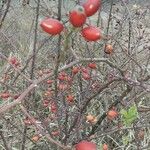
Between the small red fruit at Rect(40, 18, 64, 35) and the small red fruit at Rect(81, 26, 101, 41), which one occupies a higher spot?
the small red fruit at Rect(40, 18, 64, 35)

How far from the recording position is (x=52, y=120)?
398 cm

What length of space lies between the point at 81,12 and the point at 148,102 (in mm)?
3722

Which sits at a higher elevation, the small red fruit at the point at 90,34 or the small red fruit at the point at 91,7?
the small red fruit at the point at 91,7

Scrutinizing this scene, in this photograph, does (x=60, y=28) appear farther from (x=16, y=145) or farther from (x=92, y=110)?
(x=92, y=110)

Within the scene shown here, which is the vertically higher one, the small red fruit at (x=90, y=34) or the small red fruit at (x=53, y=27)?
the small red fruit at (x=53, y=27)

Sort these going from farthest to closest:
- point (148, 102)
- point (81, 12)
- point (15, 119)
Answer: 1. point (148, 102)
2. point (15, 119)
3. point (81, 12)

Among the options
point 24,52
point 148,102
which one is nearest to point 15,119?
point 148,102

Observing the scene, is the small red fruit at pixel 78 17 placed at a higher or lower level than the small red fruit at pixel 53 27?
higher

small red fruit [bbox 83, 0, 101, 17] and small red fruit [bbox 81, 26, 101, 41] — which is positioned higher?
small red fruit [bbox 83, 0, 101, 17]

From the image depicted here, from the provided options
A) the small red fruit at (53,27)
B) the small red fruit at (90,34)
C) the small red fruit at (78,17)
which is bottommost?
the small red fruit at (90,34)

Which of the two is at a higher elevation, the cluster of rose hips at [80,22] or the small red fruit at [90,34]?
the cluster of rose hips at [80,22]

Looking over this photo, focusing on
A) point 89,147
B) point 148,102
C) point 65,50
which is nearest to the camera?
point 89,147

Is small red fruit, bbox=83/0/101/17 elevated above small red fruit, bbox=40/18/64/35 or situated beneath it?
elevated above

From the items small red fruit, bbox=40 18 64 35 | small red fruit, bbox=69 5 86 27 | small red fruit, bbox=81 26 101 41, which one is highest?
small red fruit, bbox=69 5 86 27
